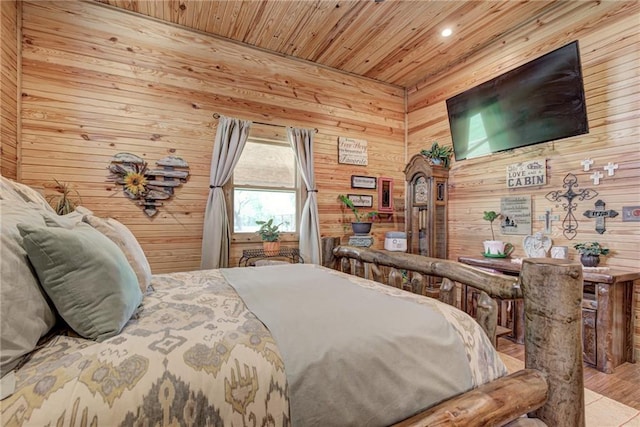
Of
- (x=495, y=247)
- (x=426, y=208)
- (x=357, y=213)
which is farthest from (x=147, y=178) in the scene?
(x=495, y=247)

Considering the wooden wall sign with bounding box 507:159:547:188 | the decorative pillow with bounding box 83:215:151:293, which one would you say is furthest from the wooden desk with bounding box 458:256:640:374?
the decorative pillow with bounding box 83:215:151:293

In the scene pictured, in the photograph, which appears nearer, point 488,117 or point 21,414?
point 21,414

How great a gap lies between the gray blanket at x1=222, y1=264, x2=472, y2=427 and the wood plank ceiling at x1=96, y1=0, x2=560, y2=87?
2791 millimetres

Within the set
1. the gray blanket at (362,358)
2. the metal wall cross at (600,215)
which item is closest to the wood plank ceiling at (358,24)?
the metal wall cross at (600,215)

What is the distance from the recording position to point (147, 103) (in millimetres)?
2893

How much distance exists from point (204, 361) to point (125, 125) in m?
2.84

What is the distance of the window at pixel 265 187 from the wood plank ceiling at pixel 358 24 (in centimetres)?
112

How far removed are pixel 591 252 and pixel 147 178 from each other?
3.88 m

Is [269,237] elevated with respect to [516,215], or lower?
lower

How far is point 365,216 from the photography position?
3.97 m

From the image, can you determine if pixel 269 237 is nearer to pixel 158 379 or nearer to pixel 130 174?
pixel 130 174

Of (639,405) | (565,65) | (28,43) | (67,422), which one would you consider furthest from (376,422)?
(28,43)

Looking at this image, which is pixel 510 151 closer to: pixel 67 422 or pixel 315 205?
pixel 315 205

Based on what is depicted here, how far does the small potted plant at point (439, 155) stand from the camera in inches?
141
